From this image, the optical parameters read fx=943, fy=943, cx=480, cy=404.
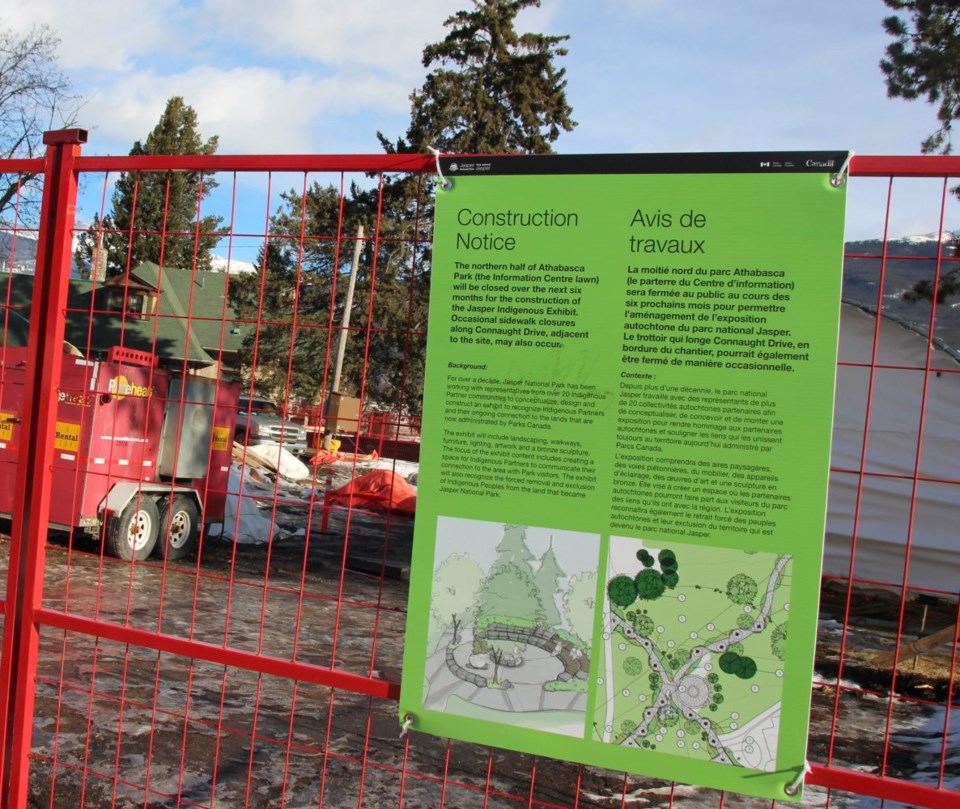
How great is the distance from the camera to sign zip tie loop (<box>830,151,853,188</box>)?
234 centimetres

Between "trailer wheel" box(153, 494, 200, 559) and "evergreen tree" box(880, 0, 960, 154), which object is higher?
"evergreen tree" box(880, 0, 960, 154)

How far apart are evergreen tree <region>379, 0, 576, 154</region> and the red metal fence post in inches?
1099

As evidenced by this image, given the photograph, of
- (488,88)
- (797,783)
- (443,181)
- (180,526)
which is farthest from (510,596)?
(488,88)

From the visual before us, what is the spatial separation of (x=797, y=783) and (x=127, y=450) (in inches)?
417

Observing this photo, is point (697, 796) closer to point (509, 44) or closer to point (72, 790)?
point (72, 790)

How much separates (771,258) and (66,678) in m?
6.10

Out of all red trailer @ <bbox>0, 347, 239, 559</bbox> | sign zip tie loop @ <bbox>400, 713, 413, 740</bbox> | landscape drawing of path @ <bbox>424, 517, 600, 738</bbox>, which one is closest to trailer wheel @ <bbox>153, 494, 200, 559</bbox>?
red trailer @ <bbox>0, 347, 239, 559</bbox>

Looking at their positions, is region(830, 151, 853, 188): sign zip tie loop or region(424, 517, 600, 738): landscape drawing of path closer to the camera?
region(830, 151, 853, 188): sign zip tie loop

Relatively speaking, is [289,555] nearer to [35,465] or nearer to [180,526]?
[180,526]

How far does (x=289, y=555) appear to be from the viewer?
14367 mm

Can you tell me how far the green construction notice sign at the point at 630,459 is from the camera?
2365 mm

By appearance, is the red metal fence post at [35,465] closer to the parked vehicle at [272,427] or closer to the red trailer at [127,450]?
the parked vehicle at [272,427]

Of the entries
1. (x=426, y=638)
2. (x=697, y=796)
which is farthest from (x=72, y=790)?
(x=697, y=796)

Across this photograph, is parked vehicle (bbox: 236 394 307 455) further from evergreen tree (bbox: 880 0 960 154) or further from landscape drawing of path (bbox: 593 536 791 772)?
evergreen tree (bbox: 880 0 960 154)
